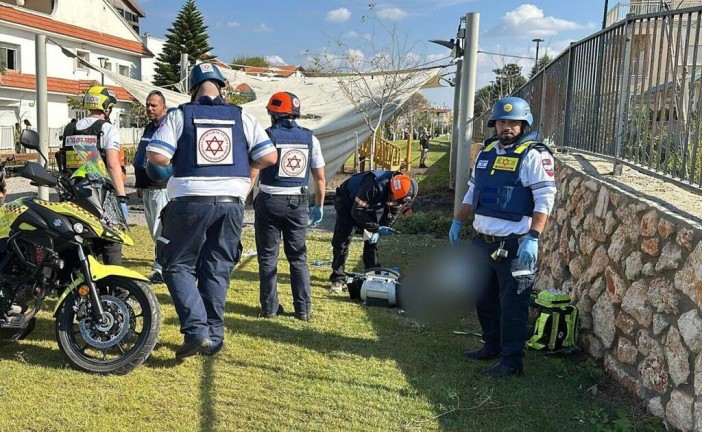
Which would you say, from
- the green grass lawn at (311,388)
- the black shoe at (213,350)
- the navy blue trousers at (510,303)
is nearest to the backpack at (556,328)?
the green grass lawn at (311,388)

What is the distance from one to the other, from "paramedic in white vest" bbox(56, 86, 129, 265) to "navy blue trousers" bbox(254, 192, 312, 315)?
165 centimetres

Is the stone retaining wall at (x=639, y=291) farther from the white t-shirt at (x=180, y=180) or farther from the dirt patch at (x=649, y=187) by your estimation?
the white t-shirt at (x=180, y=180)

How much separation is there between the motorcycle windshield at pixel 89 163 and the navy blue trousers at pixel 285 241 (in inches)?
51.9

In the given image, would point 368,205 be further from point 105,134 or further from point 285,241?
point 105,134

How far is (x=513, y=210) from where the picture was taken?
164 inches

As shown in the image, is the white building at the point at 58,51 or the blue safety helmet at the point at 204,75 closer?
the blue safety helmet at the point at 204,75

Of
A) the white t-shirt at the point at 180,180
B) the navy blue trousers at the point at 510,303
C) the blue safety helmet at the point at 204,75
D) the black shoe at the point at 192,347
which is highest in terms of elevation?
the blue safety helmet at the point at 204,75

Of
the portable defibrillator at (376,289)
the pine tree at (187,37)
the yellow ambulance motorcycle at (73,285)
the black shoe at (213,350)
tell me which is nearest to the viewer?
the yellow ambulance motorcycle at (73,285)

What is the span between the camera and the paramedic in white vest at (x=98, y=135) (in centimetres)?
616

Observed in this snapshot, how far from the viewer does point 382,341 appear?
4.95 metres

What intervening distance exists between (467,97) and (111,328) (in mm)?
5940

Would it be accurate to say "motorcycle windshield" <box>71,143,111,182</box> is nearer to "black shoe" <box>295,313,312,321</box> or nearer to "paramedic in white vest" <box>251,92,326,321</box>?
"paramedic in white vest" <box>251,92,326,321</box>

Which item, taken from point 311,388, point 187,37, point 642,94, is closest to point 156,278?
point 311,388

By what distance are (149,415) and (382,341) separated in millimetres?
2030
